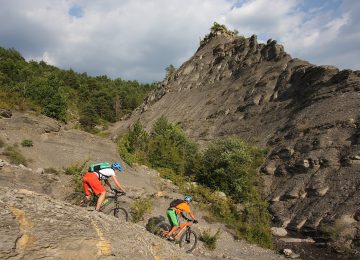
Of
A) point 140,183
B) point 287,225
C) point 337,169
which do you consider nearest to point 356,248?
point 287,225

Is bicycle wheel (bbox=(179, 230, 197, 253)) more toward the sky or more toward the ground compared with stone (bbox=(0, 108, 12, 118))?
more toward the ground

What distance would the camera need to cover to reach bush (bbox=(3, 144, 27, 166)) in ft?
72.0

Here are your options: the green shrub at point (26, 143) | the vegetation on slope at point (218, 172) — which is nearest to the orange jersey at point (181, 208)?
→ the vegetation on slope at point (218, 172)

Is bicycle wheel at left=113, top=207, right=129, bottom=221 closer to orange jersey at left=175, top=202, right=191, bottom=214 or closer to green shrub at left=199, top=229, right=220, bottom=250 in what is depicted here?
orange jersey at left=175, top=202, right=191, bottom=214

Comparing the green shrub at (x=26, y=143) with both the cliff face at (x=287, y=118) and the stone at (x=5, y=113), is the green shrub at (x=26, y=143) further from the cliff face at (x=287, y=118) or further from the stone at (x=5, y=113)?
the cliff face at (x=287, y=118)

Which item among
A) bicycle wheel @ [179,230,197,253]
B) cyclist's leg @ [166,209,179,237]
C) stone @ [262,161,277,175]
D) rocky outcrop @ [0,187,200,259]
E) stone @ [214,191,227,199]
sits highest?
stone @ [262,161,277,175]

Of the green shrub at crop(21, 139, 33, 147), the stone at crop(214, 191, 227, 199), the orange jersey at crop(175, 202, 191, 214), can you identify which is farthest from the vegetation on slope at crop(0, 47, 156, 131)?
the orange jersey at crop(175, 202, 191, 214)

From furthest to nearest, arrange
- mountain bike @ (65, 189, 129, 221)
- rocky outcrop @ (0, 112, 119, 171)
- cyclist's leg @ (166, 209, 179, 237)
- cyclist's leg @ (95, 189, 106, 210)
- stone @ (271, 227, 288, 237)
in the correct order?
rocky outcrop @ (0, 112, 119, 171), stone @ (271, 227, 288, 237), cyclist's leg @ (166, 209, 179, 237), mountain bike @ (65, 189, 129, 221), cyclist's leg @ (95, 189, 106, 210)

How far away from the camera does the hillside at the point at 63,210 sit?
7840 mm

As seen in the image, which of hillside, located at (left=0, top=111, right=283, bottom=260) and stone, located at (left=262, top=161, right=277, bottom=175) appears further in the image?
stone, located at (left=262, top=161, right=277, bottom=175)

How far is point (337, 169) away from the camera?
26500mm

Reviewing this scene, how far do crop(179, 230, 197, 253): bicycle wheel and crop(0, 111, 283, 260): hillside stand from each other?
57 centimetres

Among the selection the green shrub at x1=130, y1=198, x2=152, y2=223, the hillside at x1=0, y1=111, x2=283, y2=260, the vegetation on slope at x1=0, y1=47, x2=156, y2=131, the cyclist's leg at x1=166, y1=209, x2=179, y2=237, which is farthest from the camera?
the vegetation on slope at x1=0, y1=47, x2=156, y2=131

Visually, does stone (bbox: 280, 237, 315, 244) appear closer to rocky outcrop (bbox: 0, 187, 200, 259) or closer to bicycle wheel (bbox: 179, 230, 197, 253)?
bicycle wheel (bbox: 179, 230, 197, 253)
